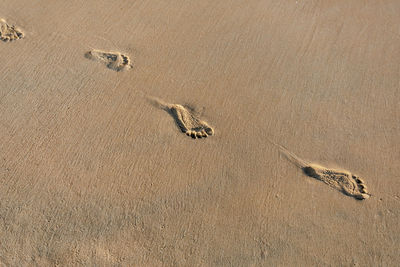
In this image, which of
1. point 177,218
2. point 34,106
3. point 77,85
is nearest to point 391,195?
point 177,218

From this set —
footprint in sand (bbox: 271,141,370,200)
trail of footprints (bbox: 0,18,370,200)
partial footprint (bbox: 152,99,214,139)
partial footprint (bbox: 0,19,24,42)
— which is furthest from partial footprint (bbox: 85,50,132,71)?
footprint in sand (bbox: 271,141,370,200)

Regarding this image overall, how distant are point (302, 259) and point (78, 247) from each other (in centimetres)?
258

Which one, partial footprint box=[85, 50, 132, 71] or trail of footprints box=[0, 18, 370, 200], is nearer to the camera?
trail of footprints box=[0, 18, 370, 200]

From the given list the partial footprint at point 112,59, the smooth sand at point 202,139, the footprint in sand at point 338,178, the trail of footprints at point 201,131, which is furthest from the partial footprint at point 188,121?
the footprint in sand at point 338,178

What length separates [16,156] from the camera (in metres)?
4.24

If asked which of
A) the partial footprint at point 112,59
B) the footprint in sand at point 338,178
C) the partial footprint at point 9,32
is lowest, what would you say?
the partial footprint at point 9,32

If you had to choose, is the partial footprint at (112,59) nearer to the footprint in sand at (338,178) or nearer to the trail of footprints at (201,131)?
the trail of footprints at (201,131)

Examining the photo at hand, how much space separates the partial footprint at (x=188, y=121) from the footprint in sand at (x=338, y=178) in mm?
1260

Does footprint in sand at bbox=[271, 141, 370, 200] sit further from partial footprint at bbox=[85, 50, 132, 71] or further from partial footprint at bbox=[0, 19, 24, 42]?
partial footprint at bbox=[0, 19, 24, 42]

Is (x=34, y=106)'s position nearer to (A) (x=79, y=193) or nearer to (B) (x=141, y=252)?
(A) (x=79, y=193)

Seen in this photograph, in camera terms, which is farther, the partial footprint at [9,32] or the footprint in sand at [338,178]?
the partial footprint at [9,32]

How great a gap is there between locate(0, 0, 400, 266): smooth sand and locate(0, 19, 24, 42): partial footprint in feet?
0.47

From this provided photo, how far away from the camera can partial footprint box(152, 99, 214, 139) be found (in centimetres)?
466

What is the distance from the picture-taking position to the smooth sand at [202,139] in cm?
384
